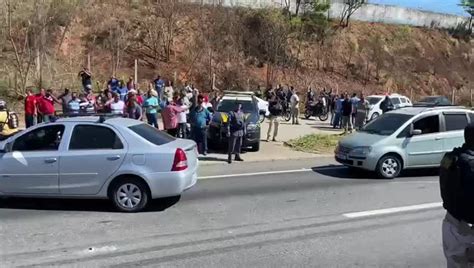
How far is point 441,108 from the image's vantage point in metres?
13.5

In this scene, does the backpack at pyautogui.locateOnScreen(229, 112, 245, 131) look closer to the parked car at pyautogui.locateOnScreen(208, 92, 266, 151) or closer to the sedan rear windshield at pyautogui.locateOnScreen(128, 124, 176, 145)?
the parked car at pyautogui.locateOnScreen(208, 92, 266, 151)

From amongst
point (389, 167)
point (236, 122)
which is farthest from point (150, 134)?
point (389, 167)

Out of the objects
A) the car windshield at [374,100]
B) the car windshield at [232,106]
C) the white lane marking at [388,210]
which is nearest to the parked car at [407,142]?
the white lane marking at [388,210]

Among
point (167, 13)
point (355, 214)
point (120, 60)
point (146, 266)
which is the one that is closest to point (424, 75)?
point (167, 13)

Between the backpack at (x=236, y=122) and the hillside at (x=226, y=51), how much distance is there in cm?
1426

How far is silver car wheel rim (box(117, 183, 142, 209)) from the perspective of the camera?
8.97 m

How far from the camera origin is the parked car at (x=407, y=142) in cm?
1276

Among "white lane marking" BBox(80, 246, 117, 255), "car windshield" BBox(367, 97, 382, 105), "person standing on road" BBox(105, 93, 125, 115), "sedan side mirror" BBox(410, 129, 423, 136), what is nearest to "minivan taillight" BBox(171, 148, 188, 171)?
"white lane marking" BBox(80, 246, 117, 255)

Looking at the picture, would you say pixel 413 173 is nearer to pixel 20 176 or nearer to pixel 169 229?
pixel 169 229

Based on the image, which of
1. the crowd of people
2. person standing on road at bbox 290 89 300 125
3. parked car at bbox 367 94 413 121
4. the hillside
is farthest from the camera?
the hillside

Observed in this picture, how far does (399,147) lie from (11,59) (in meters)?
20.8

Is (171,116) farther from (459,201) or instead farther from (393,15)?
(393,15)

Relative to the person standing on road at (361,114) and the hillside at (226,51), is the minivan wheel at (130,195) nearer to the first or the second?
the person standing on road at (361,114)

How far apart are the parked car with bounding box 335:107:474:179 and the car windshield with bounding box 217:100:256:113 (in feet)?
16.9
